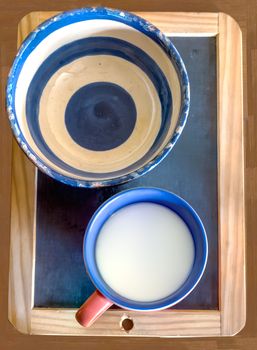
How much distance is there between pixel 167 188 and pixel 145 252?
7 cm

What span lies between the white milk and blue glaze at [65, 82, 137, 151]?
0.26 ft

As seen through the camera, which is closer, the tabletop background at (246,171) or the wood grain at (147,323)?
the wood grain at (147,323)

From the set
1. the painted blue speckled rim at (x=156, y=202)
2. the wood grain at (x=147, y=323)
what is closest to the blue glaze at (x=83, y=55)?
the painted blue speckled rim at (x=156, y=202)

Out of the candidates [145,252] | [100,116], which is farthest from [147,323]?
[100,116]

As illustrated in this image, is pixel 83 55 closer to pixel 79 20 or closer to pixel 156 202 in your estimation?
pixel 79 20

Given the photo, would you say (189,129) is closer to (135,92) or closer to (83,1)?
(135,92)

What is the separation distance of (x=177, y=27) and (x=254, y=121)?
0.22 m

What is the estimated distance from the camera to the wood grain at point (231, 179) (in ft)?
1.74

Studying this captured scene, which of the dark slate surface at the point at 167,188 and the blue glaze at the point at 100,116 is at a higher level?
the blue glaze at the point at 100,116

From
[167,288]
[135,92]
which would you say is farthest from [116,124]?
[167,288]

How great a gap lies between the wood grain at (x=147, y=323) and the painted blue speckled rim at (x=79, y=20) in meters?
0.14

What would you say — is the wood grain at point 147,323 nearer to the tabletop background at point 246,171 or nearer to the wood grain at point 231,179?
the wood grain at point 231,179

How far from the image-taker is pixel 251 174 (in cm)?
71

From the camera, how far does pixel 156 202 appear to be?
524mm
